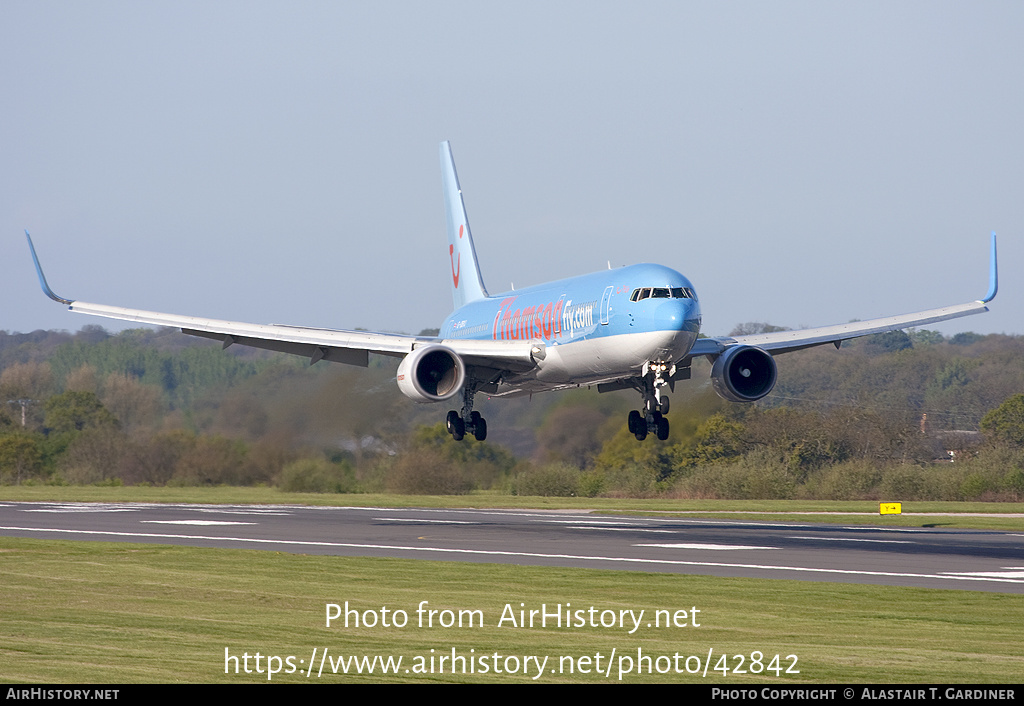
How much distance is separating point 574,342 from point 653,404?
3.05m

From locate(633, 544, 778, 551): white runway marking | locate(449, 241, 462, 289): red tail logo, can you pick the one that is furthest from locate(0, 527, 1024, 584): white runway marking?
locate(449, 241, 462, 289): red tail logo

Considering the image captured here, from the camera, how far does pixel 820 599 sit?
73.2ft

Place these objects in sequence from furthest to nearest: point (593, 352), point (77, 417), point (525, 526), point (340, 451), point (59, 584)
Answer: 1. point (77, 417)
2. point (340, 451)
3. point (525, 526)
4. point (593, 352)
5. point (59, 584)

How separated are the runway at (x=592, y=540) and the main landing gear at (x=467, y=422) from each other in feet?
10.3

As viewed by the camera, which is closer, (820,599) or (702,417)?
(820,599)

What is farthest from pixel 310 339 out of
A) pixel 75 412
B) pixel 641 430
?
pixel 75 412

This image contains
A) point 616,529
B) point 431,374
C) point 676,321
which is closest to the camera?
point 676,321

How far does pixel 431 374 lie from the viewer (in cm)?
4072

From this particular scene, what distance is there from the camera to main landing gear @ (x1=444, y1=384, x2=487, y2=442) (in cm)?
4409

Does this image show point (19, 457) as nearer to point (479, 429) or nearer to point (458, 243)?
point (458, 243)
